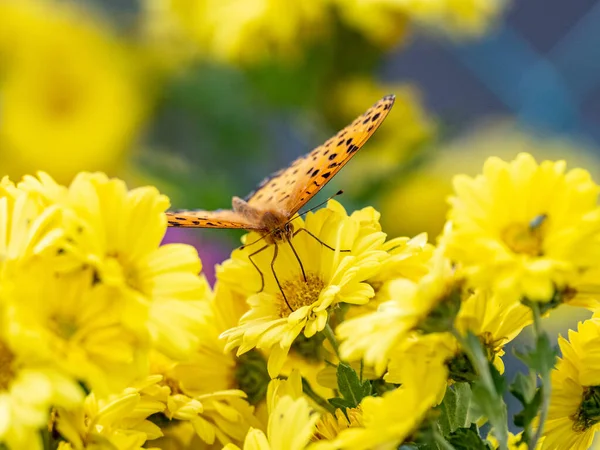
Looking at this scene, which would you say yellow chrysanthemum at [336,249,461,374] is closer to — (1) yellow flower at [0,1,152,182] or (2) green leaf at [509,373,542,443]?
(2) green leaf at [509,373,542,443]

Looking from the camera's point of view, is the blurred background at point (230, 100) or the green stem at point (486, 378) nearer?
the green stem at point (486, 378)

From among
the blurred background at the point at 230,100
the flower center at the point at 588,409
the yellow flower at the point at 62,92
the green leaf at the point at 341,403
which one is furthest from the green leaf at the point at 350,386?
the yellow flower at the point at 62,92

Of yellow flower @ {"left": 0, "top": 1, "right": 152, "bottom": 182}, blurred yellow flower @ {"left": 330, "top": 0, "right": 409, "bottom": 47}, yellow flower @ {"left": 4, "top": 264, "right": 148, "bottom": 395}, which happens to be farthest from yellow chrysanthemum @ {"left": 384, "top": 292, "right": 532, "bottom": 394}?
yellow flower @ {"left": 0, "top": 1, "right": 152, "bottom": 182}

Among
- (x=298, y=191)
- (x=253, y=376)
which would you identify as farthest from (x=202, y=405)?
(x=298, y=191)

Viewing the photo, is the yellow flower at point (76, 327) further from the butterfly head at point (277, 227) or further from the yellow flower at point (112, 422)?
the butterfly head at point (277, 227)

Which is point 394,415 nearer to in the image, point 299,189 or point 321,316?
point 321,316
